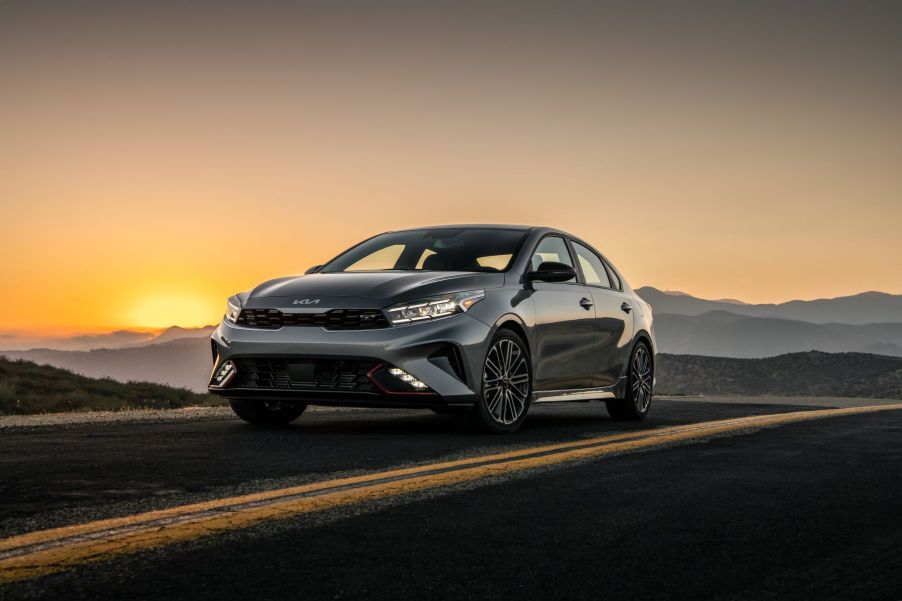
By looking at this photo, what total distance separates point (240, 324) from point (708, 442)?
352cm

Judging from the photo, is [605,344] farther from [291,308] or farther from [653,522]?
[653,522]

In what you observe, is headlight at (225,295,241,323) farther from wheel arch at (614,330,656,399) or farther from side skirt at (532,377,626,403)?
wheel arch at (614,330,656,399)

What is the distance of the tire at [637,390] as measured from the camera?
1025cm

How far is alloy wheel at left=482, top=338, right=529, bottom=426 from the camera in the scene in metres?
8.01

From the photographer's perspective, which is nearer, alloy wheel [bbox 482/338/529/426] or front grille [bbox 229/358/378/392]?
front grille [bbox 229/358/378/392]

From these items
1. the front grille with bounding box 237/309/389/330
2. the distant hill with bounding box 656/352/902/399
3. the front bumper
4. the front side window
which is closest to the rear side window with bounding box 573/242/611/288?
the front side window

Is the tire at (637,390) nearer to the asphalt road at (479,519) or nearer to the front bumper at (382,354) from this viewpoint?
the asphalt road at (479,519)

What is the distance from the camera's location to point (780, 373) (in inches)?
2793

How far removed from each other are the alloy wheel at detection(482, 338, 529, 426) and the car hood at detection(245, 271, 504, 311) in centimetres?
51

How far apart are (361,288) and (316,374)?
72 cm

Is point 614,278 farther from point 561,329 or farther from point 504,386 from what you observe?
point 504,386

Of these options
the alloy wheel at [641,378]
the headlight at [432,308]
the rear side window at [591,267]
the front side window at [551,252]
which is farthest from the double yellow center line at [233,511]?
the alloy wheel at [641,378]

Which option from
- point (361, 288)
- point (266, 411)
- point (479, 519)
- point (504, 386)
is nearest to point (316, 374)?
point (361, 288)

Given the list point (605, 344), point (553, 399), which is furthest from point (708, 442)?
point (605, 344)
